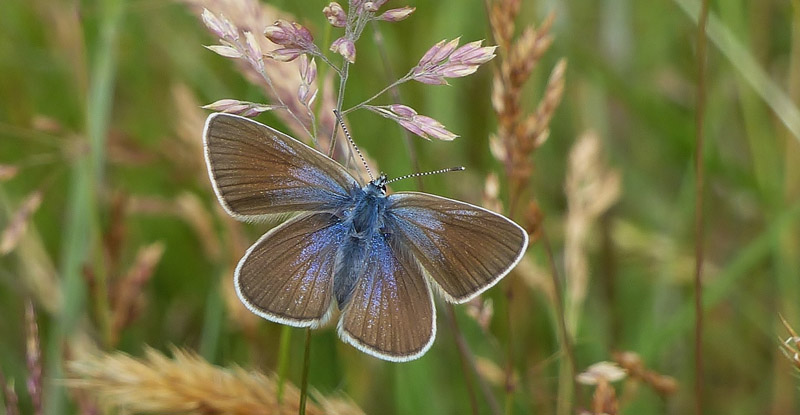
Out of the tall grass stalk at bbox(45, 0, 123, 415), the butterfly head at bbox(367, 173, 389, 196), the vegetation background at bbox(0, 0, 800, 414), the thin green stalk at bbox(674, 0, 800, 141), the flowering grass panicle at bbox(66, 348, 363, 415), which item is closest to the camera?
the flowering grass panicle at bbox(66, 348, 363, 415)

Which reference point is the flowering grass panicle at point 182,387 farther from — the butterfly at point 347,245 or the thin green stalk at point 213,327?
the thin green stalk at point 213,327

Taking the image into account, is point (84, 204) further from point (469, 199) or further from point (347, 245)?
point (469, 199)

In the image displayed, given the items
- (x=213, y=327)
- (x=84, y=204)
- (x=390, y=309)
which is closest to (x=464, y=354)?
(x=390, y=309)

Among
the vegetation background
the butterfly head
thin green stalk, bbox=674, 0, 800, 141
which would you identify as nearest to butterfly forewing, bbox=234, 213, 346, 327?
the butterfly head

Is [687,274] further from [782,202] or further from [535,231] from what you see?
[535,231]

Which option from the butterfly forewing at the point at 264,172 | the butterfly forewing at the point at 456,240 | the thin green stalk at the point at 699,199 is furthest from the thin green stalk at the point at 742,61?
the butterfly forewing at the point at 264,172

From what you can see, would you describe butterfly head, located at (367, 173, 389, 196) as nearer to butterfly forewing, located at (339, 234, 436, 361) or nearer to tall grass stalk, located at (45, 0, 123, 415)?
butterfly forewing, located at (339, 234, 436, 361)

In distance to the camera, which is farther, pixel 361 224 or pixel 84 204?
pixel 84 204
